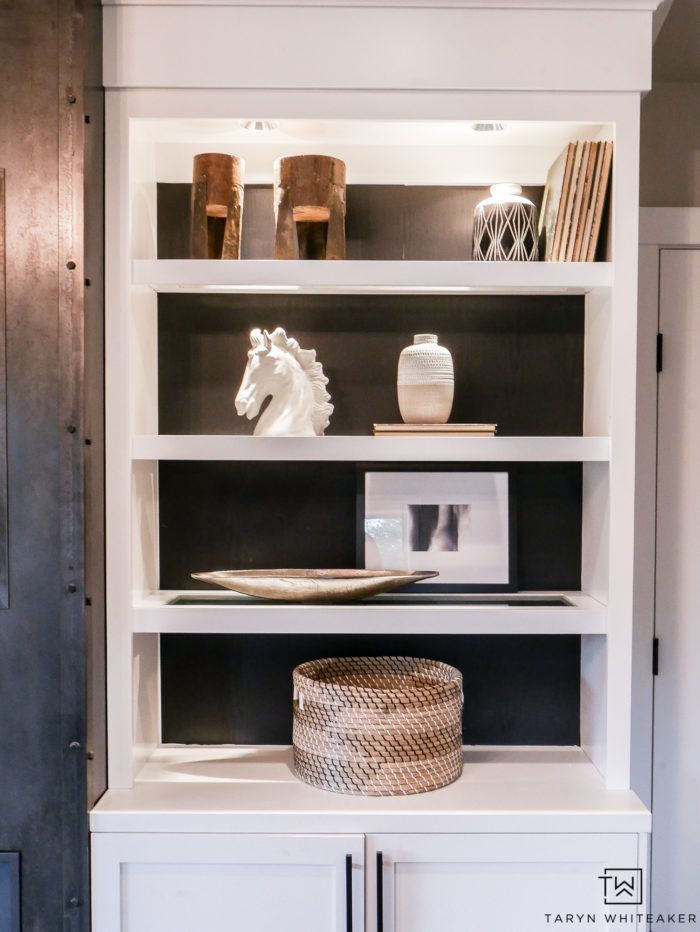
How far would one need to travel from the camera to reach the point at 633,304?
1569mm

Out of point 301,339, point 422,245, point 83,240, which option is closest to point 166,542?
point 301,339

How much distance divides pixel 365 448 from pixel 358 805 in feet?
2.27

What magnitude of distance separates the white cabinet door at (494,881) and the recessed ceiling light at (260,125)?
4.65 ft

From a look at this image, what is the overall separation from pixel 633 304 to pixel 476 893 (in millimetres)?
1180

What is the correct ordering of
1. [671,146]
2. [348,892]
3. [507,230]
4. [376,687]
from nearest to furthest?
[348,892] < [507,230] < [376,687] < [671,146]

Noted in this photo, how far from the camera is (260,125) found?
1.61 m

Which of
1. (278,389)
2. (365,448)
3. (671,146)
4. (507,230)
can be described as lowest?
(365,448)

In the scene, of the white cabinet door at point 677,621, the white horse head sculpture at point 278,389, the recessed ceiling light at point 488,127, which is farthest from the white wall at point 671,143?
the white horse head sculpture at point 278,389

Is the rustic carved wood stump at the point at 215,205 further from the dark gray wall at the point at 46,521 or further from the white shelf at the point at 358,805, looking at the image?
the white shelf at the point at 358,805

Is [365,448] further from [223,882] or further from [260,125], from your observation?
[223,882]

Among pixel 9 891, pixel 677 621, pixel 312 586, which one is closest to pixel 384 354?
pixel 312 586

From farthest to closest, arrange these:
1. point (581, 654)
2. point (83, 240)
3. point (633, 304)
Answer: point (581, 654), point (633, 304), point (83, 240)

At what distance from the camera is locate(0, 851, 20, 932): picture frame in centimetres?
145

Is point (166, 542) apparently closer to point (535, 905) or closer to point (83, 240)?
point (83, 240)
